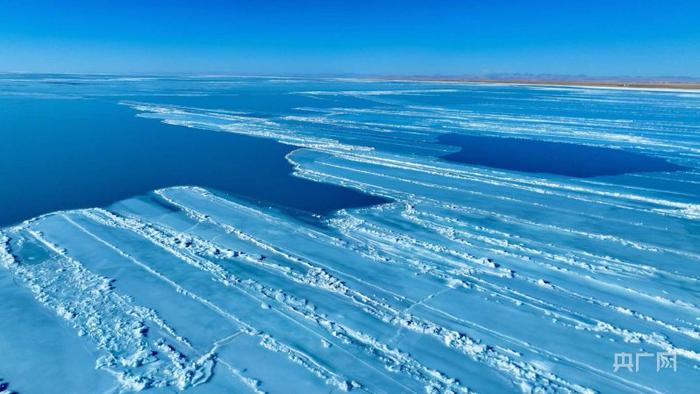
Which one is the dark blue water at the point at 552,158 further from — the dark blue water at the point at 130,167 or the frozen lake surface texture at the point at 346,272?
the dark blue water at the point at 130,167

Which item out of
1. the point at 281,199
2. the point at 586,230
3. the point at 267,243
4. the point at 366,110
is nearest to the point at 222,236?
the point at 267,243

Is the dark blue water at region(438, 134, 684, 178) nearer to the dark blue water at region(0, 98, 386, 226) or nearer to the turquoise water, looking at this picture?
the turquoise water

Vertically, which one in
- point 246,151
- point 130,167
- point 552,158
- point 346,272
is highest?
point 552,158

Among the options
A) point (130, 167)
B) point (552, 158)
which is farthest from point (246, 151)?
point (552, 158)

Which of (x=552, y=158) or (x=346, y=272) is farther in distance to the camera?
(x=552, y=158)

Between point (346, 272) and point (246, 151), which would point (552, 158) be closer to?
point (246, 151)
